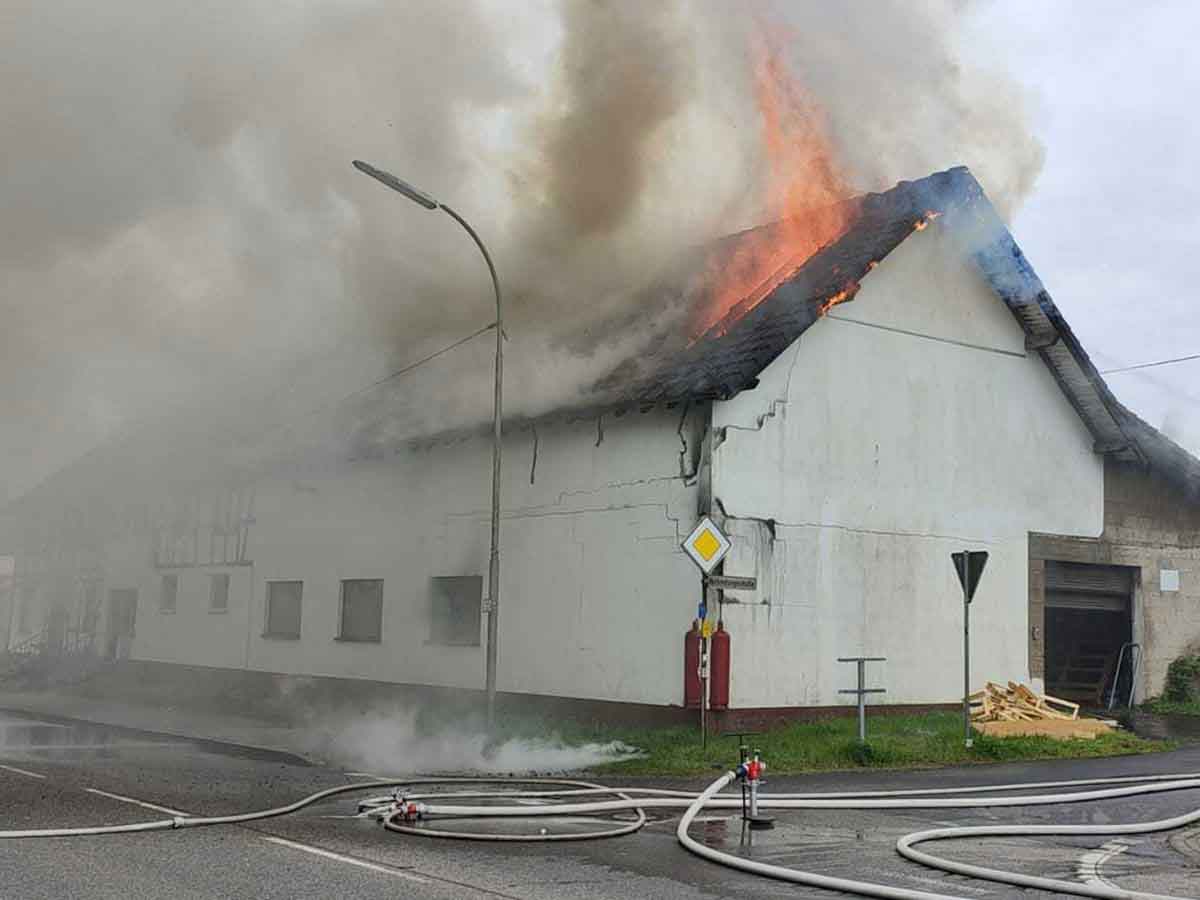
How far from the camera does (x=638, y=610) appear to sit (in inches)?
702

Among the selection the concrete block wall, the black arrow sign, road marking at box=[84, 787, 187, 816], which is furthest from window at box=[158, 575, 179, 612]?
the black arrow sign

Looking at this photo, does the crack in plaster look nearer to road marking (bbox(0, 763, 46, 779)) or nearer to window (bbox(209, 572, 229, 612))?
road marking (bbox(0, 763, 46, 779))

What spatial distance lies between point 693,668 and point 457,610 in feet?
19.2

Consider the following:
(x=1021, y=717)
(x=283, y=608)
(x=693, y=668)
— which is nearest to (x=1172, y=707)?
(x=1021, y=717)

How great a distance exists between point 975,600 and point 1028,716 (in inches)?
95.6

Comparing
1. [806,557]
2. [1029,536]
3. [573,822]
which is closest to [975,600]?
[1029,536]

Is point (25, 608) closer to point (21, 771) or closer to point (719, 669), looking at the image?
point (21, 771)

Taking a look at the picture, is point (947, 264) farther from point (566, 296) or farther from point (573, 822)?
point (573, 822)

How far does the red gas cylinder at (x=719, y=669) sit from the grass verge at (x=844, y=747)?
557 mm

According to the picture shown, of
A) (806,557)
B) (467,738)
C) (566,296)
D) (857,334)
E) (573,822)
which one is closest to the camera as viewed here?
(573,822)

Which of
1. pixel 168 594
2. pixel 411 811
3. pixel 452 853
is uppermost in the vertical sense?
pixel 168 594

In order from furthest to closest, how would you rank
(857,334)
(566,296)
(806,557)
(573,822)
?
(566,296) < (857,334) < (806,557) < (573,822)

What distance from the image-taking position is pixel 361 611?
76.9 ft

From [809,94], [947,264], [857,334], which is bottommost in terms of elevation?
[857,334]
